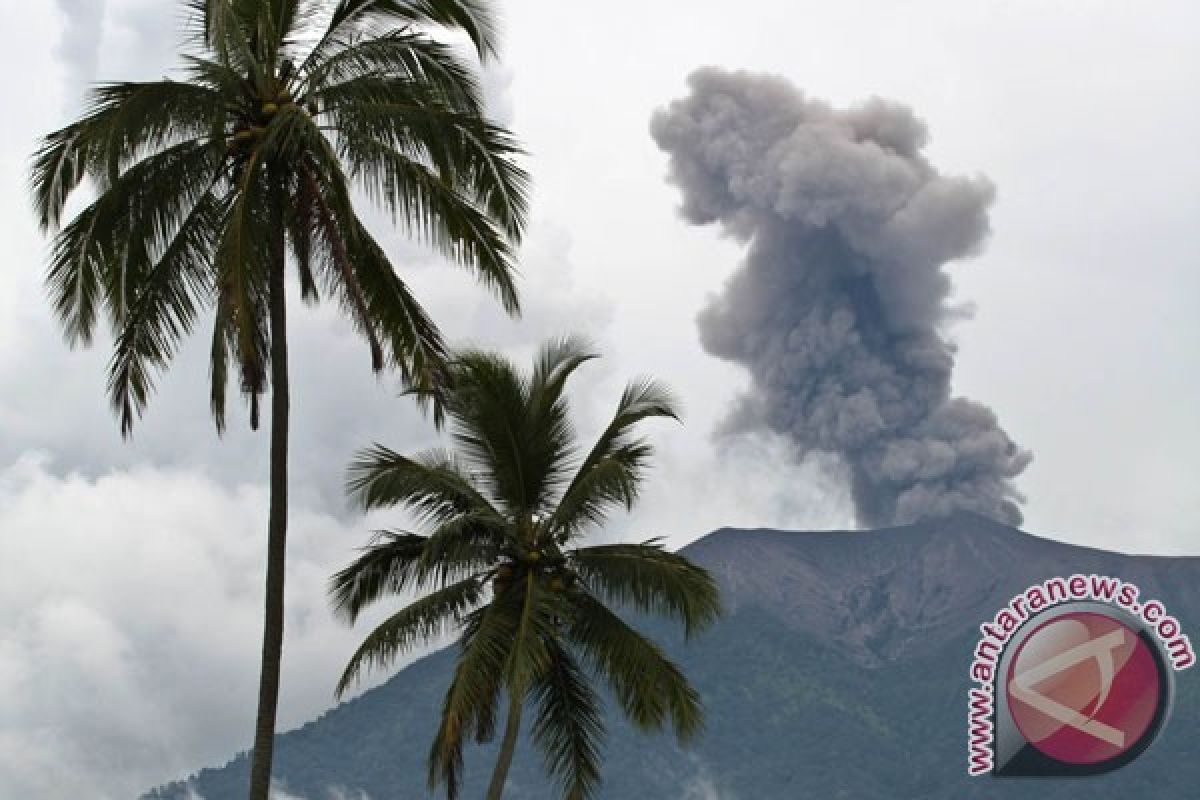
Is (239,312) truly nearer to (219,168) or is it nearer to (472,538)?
(219,168)

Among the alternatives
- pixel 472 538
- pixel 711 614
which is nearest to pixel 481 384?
pixel 472 538

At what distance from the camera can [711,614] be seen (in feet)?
100

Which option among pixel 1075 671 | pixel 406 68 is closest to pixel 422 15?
pixel 406 68

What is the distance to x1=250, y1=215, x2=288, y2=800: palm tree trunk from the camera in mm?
25047

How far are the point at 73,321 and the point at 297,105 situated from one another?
450 cm

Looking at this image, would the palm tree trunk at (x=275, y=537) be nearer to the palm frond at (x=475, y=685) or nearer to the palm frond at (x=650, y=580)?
the palm frond at (x=475, y=685)

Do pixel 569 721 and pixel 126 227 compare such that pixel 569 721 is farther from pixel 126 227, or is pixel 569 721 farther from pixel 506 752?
pixel 126 227

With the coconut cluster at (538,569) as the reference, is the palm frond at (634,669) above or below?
below

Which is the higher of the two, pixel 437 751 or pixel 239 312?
pixel 239 312

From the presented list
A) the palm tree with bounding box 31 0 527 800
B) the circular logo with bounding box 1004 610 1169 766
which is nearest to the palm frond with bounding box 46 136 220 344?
the palm tree with bounding box 31 0 527 800

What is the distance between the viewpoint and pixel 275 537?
84.0ft

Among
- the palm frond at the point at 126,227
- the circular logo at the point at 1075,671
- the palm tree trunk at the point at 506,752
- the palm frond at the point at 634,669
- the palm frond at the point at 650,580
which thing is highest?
the circular logo at the point at 1075,671

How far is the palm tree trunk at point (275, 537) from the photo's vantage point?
2505cm

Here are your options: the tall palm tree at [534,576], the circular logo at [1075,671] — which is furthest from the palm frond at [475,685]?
the circular logo at [1075,671]
